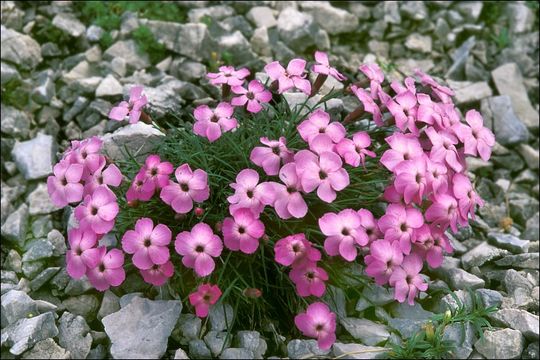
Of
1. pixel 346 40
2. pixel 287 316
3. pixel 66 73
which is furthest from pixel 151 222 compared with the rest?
pixel 346 40

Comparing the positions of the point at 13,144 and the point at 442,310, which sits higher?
the point at 442,310

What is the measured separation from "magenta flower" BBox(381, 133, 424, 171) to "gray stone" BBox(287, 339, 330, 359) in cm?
85

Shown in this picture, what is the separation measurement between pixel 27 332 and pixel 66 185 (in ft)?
2.18

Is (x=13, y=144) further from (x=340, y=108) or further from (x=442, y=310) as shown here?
(x=442, y=310)

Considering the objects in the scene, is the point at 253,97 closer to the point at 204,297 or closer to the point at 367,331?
the point at 204,297

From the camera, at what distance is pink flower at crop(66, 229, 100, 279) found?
3018 millimetres

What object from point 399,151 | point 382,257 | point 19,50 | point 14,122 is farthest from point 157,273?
point 19,50

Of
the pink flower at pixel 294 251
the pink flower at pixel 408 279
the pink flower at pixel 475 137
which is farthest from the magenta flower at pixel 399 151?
the pink flower at pixel 294 251

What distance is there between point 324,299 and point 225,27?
8.16 ft

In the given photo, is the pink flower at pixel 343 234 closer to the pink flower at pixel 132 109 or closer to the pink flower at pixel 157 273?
the pink flower at pixel 157 273

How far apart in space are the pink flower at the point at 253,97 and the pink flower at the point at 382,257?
0.90 m

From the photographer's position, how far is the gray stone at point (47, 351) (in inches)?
117

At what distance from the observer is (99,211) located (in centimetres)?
306

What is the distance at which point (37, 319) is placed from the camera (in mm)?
3059
